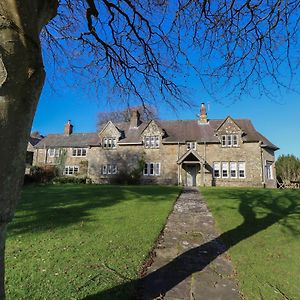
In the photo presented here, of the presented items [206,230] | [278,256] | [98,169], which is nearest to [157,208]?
[206,230]

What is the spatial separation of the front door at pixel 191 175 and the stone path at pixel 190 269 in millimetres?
23994

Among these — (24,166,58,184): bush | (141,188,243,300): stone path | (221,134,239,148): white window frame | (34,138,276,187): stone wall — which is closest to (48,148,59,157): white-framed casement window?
(24,166,58,184): bush

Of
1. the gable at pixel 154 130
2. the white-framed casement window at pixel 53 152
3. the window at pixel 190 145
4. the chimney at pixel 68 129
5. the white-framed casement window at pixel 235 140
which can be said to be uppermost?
the chimney at pixel 68 129

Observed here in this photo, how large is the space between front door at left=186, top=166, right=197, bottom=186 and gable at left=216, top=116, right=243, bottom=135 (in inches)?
226

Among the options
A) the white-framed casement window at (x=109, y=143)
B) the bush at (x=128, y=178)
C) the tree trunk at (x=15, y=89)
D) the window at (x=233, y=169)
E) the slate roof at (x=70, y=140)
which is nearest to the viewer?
the tree trunk at (x=15, y=89)

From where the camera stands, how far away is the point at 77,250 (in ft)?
21.0

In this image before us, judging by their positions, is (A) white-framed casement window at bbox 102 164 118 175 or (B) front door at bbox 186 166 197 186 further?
(A) white-framed casement window at bbox 102 164 118 175

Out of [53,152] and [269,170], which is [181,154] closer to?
[269,170]

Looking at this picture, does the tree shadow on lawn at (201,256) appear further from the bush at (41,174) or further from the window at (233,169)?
the bush at (41,174)

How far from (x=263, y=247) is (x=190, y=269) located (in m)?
2.73

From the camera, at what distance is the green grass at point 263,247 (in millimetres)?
4859

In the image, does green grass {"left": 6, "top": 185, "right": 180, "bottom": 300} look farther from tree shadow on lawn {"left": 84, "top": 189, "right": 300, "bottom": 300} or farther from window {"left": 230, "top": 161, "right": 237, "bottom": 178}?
window {"left": 230, "top": 161, "right": 237, "bottom": 178}

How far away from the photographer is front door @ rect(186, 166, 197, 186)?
109 feet

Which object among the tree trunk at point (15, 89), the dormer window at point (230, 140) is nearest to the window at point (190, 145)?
the dormer window at point (230, 140)
